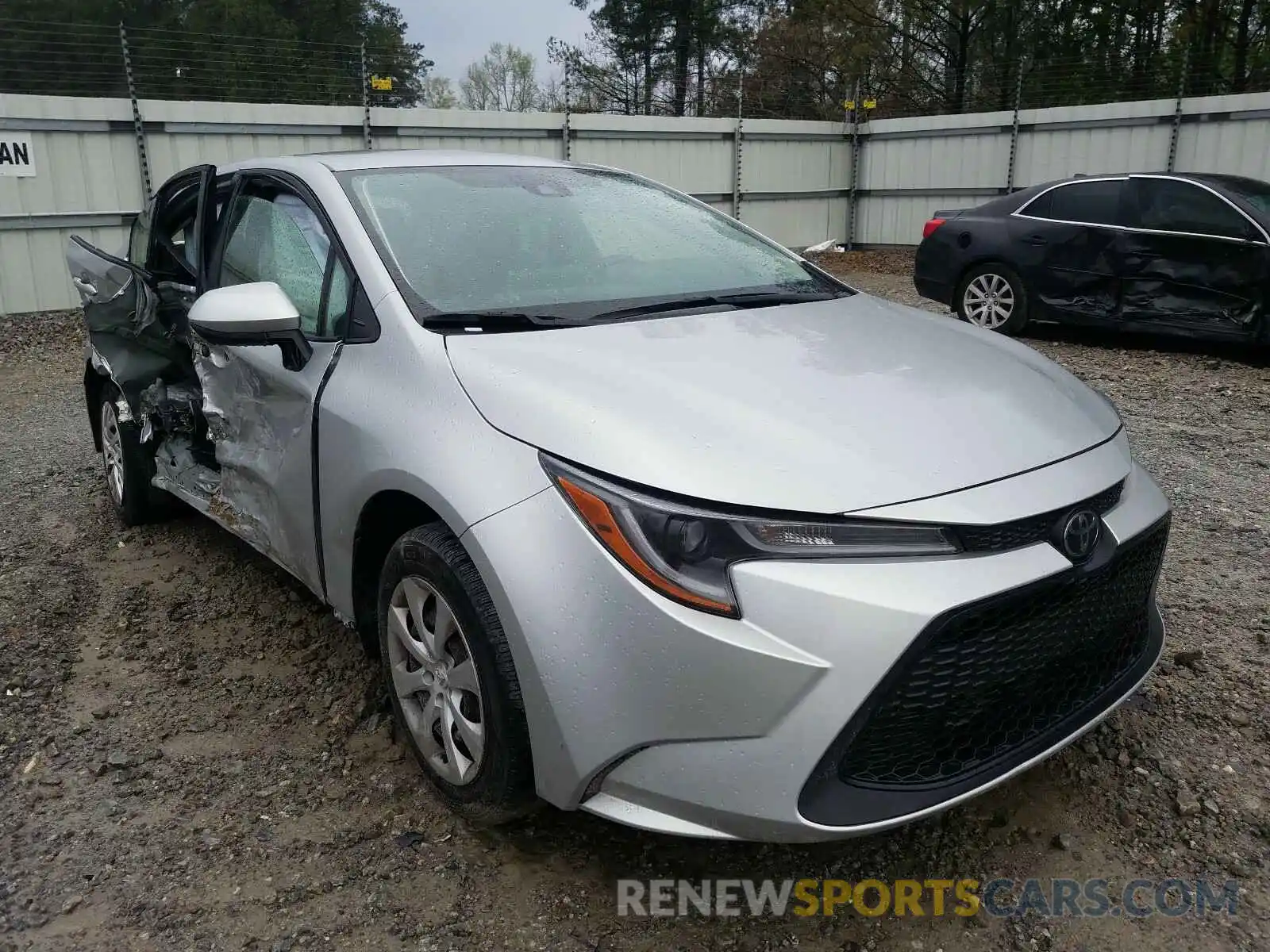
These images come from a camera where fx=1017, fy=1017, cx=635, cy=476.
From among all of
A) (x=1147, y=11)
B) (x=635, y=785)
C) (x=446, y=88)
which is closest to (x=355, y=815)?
(x=635, y=785)

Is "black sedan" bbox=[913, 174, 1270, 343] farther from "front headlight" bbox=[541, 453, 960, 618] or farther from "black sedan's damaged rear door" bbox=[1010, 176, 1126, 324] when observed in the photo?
"front headlight" bbox=[541, 453, 960, 618]

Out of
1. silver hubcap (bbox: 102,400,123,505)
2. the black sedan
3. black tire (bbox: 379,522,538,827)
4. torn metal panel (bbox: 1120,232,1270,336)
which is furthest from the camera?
the black sedan

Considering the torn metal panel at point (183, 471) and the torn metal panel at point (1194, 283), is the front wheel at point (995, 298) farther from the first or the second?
the torn metal panel at point (183, 471)

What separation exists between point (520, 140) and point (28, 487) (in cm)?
876

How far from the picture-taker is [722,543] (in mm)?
1830

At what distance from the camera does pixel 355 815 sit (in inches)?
97.6

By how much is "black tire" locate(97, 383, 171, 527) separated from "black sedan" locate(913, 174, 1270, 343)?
6790mm

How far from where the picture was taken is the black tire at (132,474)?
425 cm

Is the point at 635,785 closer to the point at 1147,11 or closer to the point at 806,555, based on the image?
the point at 806,555

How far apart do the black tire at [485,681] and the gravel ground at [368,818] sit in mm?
184

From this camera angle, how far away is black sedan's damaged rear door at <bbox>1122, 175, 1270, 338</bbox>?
7.14 metres

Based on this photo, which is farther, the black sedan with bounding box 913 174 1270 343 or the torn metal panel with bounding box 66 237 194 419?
the black sedan with bounding box 913 174 1270 343

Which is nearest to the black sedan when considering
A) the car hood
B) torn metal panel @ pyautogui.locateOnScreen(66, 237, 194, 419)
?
the car hood

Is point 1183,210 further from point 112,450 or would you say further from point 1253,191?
point 112,450
